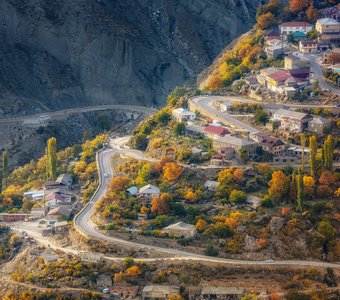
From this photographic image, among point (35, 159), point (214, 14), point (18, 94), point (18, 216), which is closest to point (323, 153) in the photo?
point (18, 216)

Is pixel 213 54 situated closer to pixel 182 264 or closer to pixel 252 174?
pixel 252 174

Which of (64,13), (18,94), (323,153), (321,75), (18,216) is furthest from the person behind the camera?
(64,13)

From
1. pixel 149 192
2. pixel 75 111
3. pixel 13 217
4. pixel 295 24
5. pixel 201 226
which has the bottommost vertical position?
pixel 75 111

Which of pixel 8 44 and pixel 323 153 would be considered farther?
pixel 8 44

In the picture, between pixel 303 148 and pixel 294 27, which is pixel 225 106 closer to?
pixel 303 148

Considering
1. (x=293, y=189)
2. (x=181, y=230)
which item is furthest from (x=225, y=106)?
(x=181, y=230)

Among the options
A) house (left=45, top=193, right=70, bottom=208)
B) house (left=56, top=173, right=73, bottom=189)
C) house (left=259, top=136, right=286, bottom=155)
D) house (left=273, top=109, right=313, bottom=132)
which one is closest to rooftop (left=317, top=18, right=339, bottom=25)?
house (left=273, top=109, right=313, bottom=132)

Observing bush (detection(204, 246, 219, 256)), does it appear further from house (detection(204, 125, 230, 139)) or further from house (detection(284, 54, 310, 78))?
house (detection(284, 54, 310, 78))
